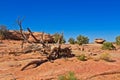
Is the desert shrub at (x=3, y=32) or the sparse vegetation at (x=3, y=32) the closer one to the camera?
the sparse vegetation at (x=3, y=32)

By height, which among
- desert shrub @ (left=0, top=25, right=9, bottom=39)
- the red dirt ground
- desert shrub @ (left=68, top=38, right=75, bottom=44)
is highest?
desert shrub @ (left=0, top=25, right=9, bottom=39)

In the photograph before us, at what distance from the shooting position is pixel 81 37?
46375 millimetres

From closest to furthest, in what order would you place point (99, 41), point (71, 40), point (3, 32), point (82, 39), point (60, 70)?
point (60, 70), point (3, 32), point (82, 39), point (71, 40), point (99, 41)

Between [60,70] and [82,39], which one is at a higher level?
[82,39]

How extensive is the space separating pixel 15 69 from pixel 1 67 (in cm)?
163

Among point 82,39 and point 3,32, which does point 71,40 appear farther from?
point 3,32

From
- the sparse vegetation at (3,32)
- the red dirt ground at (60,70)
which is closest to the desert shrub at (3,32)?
the sparse vegetation at (3,32)

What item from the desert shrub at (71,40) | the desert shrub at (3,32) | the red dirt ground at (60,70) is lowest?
the red dirt ground at (60,70)

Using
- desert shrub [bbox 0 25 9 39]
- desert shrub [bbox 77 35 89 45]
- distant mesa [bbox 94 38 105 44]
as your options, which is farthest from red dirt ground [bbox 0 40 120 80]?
distant mesa [bbox 94 38 105 44]

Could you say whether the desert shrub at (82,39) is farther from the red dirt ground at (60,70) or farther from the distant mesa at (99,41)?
the red dirt ground at (60,70)

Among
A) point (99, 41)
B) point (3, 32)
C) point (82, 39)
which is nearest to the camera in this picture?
point (3, 32)

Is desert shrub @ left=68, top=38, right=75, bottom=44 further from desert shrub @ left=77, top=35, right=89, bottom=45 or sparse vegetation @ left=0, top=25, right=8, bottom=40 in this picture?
sparse vegetation @ left=0, top=25, right=8, bottom=40

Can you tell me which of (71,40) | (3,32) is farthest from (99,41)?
(3,32)

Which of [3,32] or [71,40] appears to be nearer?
[3,32]
